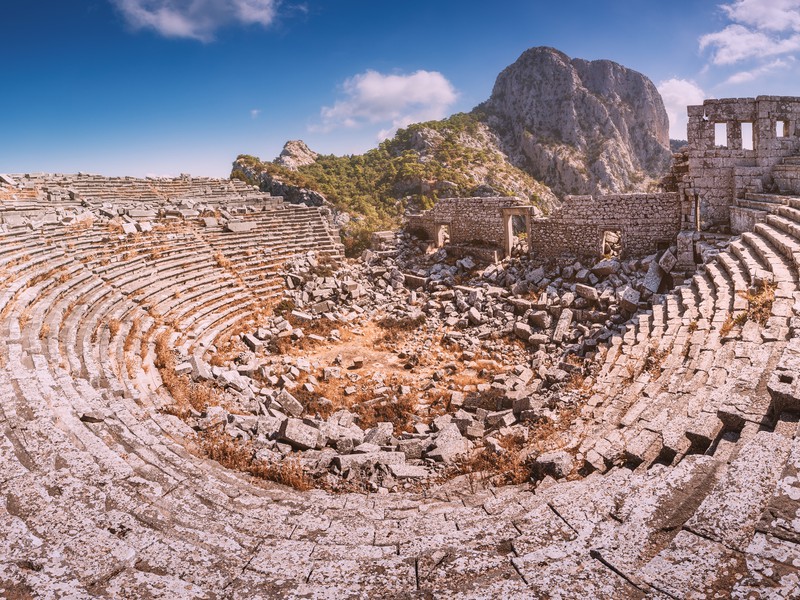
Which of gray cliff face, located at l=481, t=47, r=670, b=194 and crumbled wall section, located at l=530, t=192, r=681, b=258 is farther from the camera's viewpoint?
gray cliff face, located at l=481, t=47, r=670, b=194

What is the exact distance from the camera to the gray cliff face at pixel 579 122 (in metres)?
51.8

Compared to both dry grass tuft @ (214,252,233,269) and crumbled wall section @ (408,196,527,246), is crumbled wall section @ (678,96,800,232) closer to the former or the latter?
crumbled wall section @ (408,196,527,246)

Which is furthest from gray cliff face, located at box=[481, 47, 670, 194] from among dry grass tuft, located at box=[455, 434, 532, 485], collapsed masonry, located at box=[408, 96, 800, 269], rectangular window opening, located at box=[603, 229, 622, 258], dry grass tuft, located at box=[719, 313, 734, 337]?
dry grass tuft, located at box=[455, 434, 532, 485]

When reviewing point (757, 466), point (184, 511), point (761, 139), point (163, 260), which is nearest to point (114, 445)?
point (184, 511)

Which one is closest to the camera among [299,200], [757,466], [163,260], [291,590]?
[291,590]

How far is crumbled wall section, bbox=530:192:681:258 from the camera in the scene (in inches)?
557

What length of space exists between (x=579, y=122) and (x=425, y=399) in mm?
56451

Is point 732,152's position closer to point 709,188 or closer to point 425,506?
point 709,188

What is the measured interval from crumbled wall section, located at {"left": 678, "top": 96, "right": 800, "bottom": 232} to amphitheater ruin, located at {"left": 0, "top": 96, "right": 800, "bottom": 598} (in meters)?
0.07

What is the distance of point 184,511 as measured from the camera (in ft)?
13.7

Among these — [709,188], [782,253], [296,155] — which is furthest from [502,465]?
[296,155]

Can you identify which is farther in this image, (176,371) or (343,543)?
(176,371)

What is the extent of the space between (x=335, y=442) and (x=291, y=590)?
12.3 ft

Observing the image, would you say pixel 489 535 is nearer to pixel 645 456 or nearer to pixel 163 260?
pixel 645 456
